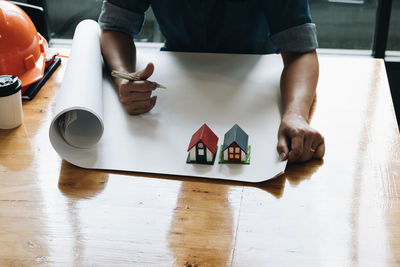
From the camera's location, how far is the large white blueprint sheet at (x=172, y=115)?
111 centimetres

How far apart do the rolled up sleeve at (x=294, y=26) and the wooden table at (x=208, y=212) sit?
0.30 m

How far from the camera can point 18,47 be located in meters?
1.40

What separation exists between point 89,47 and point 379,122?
0.87 metres

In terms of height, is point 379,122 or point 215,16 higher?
point 215,16

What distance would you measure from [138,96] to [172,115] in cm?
10

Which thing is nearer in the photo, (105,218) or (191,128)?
(105,218)

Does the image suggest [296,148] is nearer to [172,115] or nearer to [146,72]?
[172,115]

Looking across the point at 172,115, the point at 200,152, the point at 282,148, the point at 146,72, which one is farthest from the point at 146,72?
the point at 282,148

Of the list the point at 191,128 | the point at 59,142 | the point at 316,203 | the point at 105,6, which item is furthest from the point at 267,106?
the point at 105,6

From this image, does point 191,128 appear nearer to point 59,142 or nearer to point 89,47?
point 59,142

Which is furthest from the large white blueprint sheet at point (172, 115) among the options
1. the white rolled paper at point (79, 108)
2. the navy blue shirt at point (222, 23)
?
the navy blue shirt at point (222, 23)

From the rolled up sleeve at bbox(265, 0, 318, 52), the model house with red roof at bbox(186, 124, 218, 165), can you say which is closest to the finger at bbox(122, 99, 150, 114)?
the model house with red roof at bbox(186, 124, 218, 165)

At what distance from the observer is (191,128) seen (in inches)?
47.9

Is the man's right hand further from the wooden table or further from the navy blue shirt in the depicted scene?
the navy blue shirt
